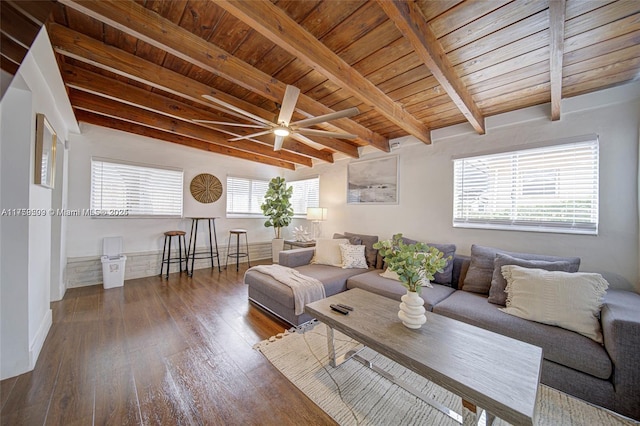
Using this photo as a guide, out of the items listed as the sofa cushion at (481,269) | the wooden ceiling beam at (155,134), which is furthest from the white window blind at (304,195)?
the sofa cushion at (481,269)

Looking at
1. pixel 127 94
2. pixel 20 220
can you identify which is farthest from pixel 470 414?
pixel 127 94

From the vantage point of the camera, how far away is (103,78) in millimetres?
2469

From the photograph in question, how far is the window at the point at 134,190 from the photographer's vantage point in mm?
3779

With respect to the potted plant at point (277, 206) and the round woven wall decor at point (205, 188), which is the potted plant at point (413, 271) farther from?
the round woven wall decor at point (205, 188)

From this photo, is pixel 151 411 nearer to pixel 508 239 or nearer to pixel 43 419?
pixel 43 419

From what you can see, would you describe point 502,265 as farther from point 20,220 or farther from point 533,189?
point 20,220

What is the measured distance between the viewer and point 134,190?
13.4 ft

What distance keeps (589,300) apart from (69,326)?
4.66 metres

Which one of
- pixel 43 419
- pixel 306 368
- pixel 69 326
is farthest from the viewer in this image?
pixel 69 326

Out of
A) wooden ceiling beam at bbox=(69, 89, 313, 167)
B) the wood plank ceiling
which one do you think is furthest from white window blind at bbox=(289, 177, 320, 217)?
the wood plank ceiling

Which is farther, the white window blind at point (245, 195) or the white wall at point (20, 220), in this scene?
the white window blind at point (245, 195)

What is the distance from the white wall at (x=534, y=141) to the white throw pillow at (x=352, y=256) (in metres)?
0.69

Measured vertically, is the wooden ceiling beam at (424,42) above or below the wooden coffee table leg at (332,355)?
above

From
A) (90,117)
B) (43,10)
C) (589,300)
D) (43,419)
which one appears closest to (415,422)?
(589,300)
